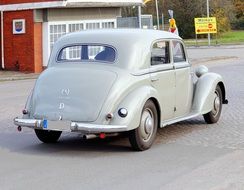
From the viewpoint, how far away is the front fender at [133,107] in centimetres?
822

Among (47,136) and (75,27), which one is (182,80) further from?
(75,27)

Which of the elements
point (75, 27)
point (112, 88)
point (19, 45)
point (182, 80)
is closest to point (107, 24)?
point (75, 27)

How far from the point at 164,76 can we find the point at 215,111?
203 centimetres

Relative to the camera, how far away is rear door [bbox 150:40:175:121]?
9172 mm

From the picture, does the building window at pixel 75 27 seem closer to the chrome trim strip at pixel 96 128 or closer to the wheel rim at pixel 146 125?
the wheel rim at pixel 146 125

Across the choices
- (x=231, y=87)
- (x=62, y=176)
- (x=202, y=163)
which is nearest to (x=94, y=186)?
(x=62, y=176)

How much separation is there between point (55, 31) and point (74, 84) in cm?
1937

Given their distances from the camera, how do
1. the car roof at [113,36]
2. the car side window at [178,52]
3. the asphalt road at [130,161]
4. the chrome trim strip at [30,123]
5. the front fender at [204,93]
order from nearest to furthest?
the asphalt road at [130,161]
the chrome trim strip at [30,123]
the car roof at [113,36]
the car side window at [178,52]
the front fender at [204,93]

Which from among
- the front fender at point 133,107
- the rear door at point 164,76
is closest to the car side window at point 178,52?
the rear door at point 164,76

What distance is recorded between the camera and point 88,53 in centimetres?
923

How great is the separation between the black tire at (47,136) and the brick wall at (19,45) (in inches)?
708

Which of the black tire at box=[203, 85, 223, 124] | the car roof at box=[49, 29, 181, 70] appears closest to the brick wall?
the black tire at box=[203, 85, 223, 124]

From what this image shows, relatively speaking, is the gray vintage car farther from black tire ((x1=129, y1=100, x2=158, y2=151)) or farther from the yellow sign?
the yellow sign

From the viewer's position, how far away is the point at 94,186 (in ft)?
21.6
